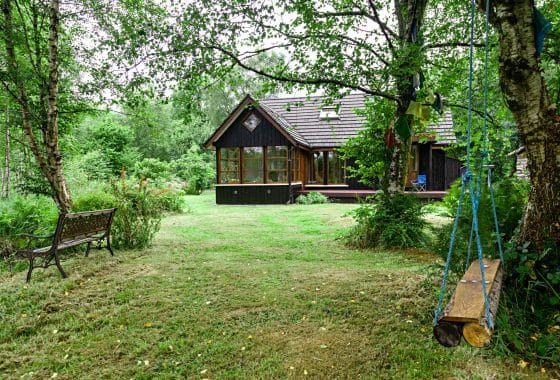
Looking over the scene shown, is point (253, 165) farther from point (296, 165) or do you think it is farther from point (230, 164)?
point (296, 165)

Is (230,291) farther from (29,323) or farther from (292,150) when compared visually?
(292,150)

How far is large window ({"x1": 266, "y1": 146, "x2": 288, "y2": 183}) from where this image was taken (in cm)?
1719

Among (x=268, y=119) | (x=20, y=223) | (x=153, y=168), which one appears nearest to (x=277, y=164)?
(x=268, y=119)

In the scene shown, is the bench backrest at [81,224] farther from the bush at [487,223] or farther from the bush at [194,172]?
the bush at [194,172]

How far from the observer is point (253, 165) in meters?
17.6

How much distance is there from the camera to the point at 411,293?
4.14 m

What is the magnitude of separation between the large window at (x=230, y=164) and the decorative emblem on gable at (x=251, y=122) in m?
1.24

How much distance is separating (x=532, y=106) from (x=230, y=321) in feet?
10.8

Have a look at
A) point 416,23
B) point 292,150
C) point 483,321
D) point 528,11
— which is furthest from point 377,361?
point 292,150

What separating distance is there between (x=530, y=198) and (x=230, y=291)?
10.8 feet

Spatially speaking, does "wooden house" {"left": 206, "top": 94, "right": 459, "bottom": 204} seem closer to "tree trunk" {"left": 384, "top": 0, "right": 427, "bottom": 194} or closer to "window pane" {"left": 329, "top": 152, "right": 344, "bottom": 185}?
"window pane" {"left": 329, "top": 152, "right": 344, "bottom": 185}

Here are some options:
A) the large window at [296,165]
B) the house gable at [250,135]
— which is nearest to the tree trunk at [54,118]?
the house gable at [250,135]

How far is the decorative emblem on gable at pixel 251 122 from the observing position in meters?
17.2

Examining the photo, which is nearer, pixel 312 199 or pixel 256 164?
pixel 312 199
